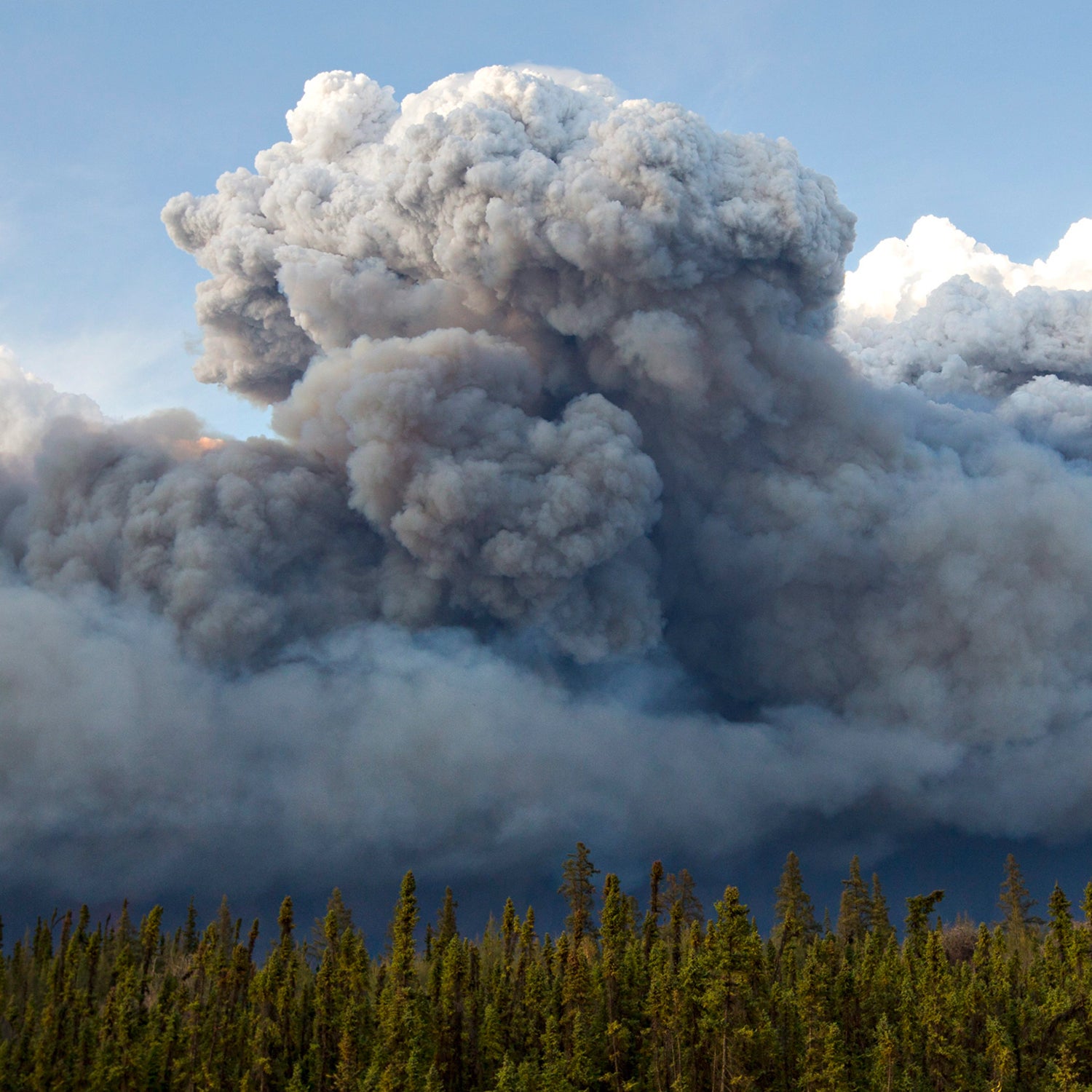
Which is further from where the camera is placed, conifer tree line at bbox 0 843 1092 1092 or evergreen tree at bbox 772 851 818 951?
evergreen tree at bbox 772 851 818 951

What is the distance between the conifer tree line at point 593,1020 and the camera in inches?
1822

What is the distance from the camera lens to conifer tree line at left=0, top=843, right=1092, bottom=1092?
152 ft

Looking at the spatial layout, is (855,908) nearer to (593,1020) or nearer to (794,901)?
(794,901)

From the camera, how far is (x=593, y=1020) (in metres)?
53.8

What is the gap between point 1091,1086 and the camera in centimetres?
4491

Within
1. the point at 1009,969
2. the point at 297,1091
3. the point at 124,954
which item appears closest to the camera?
the point at 297,1091

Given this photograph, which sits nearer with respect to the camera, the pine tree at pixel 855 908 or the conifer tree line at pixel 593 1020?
the conifer tree line at pixel 593 1020

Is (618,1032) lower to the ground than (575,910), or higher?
lower

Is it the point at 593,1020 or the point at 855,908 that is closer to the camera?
the point at 593,1020

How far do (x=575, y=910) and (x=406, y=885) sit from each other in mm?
16404

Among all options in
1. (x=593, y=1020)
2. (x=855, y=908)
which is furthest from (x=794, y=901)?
(x=593, y=1020)

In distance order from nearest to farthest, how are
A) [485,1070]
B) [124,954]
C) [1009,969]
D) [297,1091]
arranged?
1. [297,1091]
2. [485,1070]
3. [124,954]
4. [1009,969]

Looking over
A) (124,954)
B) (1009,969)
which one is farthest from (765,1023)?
(124,954)

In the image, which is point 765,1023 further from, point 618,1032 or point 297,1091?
point 297,1091
